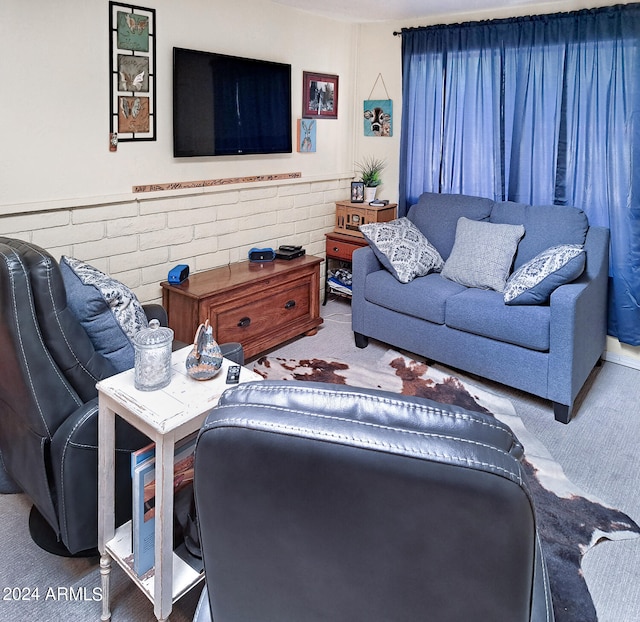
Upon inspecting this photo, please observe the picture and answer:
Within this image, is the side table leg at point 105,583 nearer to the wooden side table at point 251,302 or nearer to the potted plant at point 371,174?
the wooden side table at point 251,302

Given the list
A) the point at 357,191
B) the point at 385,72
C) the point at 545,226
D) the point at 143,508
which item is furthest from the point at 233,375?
the point at 385,72

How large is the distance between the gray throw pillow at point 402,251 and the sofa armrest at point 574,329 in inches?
36.3

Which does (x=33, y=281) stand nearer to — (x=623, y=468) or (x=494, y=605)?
(x=494, y=605)

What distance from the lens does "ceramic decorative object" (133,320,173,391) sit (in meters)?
1.57

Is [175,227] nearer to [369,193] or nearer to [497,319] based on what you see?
[369,193]

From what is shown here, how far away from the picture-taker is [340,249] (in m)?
4.39

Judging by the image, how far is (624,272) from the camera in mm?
3367

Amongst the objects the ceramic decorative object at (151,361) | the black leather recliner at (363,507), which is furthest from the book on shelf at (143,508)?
the black leather recliner at (363,507)

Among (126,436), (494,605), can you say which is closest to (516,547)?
(494,605)

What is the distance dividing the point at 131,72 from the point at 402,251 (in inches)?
72.6

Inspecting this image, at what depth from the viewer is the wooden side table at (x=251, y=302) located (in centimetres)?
319

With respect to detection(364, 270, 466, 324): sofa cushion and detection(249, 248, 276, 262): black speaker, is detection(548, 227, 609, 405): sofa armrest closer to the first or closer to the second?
detection(364, 270, 466, 324): sofa cushion

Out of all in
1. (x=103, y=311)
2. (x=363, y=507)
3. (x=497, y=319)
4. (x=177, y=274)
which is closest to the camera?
(x=363, y=507)

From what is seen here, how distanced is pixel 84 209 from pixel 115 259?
0.32 m
